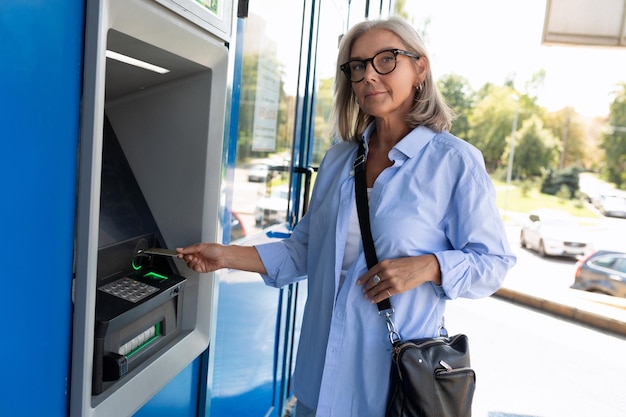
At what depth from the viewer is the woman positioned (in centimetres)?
148

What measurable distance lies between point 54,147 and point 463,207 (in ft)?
3.36

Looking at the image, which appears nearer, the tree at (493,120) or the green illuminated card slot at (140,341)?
the green illuminated card slot at (140,341)

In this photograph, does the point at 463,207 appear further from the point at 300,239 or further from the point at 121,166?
the point at 121,166

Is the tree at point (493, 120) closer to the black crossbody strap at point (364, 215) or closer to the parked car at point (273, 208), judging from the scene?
the parked car at point (273, 208)

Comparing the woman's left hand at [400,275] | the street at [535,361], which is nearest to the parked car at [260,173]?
the street at [535,361]

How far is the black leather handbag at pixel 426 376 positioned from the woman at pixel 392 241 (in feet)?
0.14

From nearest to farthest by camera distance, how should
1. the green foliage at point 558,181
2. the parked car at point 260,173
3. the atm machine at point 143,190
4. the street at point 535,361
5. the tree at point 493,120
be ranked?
the atm machine at point 143,190 → the parked car at point 260,173 → the street at point 535,361 → the tree at point 493,120 → the green foliage at point 558,181

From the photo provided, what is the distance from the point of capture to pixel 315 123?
3.31 metres

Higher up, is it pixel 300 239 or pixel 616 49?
pixel 616 49

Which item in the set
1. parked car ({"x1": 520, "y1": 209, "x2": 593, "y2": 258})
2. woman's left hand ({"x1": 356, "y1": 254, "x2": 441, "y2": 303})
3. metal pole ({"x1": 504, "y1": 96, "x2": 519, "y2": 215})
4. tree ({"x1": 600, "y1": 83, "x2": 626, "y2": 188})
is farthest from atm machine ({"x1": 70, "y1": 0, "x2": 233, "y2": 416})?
tree ({"x1": 600, "y1": 83, "x2": 626, "y2": 188})

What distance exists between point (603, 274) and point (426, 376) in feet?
29.0

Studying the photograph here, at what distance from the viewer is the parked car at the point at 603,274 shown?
29.0 feet

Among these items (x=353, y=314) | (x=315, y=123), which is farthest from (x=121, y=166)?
(x=315, y=123)

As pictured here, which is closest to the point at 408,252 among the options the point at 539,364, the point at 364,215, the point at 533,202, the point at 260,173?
the point at 364,215
